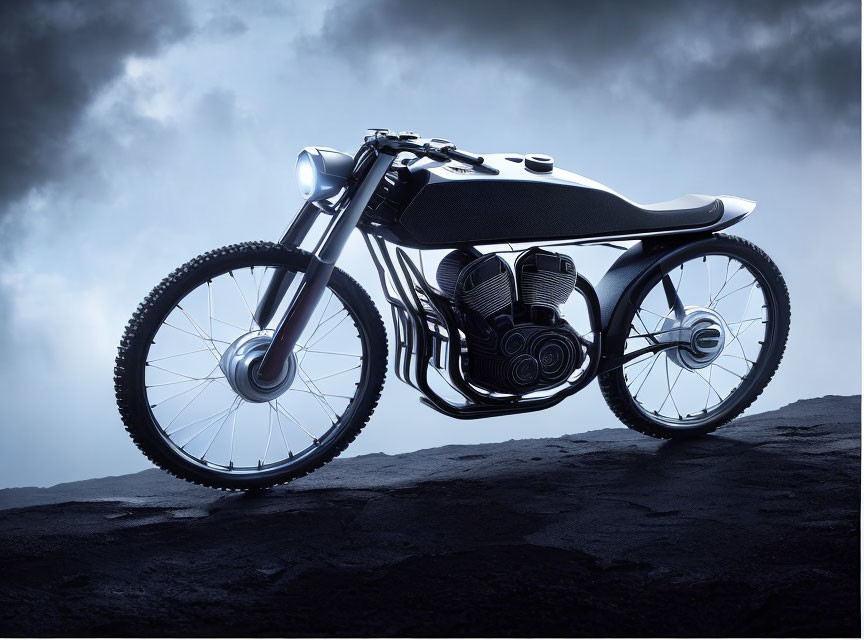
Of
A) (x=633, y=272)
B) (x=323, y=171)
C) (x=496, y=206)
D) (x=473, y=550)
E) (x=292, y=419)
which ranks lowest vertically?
(x=473, y=550)

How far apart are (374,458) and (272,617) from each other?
1769 mm

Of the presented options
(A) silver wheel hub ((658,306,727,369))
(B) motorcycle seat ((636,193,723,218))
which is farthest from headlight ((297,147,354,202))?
(A) silver wheel hub ((658,306,727,369))

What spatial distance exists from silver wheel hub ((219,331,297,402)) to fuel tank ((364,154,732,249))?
52 cm

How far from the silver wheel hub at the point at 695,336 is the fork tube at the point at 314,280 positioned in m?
1.34

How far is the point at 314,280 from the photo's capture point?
3.06 metres

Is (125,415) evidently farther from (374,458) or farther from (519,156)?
(519,156)

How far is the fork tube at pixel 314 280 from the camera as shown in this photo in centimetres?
303

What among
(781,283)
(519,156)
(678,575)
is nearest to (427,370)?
(519,156)

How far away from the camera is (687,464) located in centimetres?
343

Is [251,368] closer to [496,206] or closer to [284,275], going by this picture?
[284,275]

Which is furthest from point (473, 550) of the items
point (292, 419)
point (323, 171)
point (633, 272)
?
point (633, 272)

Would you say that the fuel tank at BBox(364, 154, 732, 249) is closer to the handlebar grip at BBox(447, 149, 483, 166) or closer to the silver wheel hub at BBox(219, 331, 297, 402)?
the handlebar grip at BBox(447, 149, 483, 166)

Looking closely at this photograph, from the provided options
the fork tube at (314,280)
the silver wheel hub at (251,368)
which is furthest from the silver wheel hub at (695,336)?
the silver wheel hub at (251,368)

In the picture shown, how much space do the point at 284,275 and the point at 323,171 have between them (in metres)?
0.37
